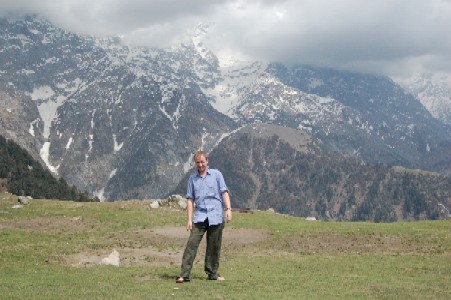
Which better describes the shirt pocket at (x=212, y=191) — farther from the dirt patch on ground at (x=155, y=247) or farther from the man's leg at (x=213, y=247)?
the dirt patch on ground at (x=155, y=247)

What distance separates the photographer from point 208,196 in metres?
23.6

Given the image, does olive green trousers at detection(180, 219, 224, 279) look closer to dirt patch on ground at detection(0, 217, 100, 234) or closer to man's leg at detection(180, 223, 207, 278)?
man's leg at detection(180, 223, 207, 278)

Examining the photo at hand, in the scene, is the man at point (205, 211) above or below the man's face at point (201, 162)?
below

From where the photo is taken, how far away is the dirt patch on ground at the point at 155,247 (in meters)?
31.2

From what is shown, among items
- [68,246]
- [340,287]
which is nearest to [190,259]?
[340,287]

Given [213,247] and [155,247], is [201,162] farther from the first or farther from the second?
[155,247]

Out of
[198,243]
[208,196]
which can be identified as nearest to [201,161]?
[208,196]

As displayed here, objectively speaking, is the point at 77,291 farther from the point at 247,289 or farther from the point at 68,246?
the point at 68,246

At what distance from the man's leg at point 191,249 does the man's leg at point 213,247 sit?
0.46 metres

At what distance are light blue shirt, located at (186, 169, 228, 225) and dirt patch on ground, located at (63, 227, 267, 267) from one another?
847 centimetres

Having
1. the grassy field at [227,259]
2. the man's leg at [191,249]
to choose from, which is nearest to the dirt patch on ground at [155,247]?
the grassy field at [227,259]

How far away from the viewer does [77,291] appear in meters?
21.4

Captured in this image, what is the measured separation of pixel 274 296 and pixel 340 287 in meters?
4.04

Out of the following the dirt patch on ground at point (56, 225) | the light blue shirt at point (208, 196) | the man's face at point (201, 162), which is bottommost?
the dirt patch on ground at point (56, 225)
